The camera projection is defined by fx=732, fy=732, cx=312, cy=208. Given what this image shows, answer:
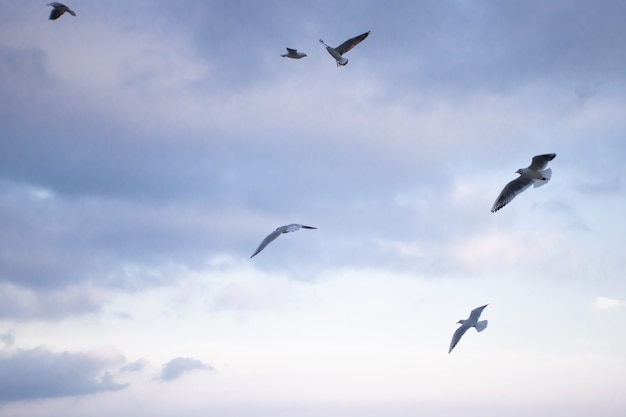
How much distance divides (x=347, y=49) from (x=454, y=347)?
2003 centimetres

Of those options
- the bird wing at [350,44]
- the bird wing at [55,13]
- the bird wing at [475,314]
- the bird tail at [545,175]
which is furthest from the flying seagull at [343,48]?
the bird wing at [475,314]

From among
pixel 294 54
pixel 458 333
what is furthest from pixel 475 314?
pixel 294 54

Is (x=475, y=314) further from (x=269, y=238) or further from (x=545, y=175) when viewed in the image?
(x=269, y=238)

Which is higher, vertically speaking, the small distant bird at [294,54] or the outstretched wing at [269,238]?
the small distant bird at [294,54]

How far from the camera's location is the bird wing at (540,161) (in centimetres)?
3875

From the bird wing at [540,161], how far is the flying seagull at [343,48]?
43.7 feet

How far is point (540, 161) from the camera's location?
3916cm

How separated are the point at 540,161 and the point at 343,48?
14.2 m

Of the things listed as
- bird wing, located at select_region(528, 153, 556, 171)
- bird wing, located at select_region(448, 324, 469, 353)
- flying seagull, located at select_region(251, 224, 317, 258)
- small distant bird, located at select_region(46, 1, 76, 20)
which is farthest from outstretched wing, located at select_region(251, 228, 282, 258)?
small distant bird, located at select_region(46, 1, 76, 20)

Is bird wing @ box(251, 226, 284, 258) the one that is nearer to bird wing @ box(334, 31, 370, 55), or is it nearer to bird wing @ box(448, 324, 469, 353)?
bird wing @ box(334, 31, 370, 55)

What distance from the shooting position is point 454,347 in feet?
153

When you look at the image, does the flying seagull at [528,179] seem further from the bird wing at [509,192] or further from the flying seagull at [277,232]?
the flying seagull at [277,232]

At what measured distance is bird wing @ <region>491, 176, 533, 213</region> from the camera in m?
42.0

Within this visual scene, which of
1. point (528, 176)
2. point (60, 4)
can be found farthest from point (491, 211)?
point (60, 4)
